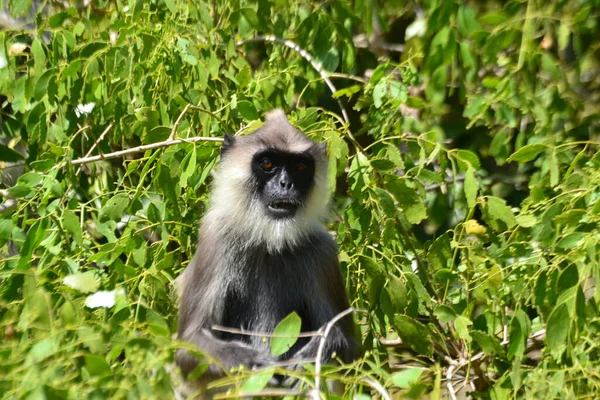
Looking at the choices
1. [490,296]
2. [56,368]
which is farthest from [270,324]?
[56,368]

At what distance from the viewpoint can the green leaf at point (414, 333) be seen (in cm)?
375

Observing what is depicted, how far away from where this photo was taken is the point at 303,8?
5.47 m

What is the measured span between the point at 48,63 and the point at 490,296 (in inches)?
98.8

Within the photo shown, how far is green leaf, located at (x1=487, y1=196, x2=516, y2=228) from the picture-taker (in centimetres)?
399

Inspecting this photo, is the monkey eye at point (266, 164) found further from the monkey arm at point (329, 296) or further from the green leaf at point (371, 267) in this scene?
the green leaf at point (371, 267)

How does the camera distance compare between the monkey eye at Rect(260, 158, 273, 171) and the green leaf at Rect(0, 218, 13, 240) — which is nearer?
the green leaf at Rect(0, 218, 13, 240)

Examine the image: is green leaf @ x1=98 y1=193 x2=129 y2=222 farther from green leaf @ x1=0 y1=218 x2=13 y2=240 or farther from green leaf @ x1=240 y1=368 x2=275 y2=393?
green leaf @ x1=240 y1=368 x2=275 y2=393

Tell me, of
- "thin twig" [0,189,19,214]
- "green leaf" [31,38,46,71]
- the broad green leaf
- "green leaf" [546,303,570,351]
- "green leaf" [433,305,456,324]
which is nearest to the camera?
"green leaf" [546,303,570,351]

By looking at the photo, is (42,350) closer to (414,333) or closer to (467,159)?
(414,333)

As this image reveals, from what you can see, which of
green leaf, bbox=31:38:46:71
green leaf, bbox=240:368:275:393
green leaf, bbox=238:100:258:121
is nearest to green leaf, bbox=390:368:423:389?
green leaf, bbox=240:368:275:393

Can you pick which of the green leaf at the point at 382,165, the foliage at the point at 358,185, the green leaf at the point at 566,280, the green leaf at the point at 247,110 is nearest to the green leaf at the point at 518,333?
the foliage at the point at 358,185

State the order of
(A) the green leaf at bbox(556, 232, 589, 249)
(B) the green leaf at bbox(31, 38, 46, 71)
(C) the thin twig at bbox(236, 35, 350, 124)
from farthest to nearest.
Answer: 1. (C) the thin twig at bbox(236, 35, 350, 124)
2. (B) the green leaf at bbox(31, 38, 46, 71)
3. (A) the green leaf at bbox(556, 232, 589, 249)

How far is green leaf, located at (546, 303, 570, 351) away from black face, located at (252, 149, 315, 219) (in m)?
1.31

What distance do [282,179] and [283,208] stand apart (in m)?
0.14
